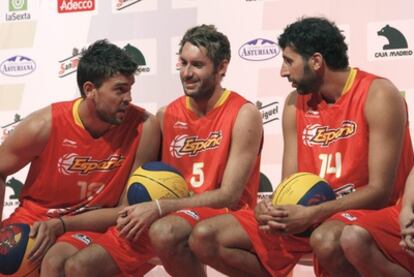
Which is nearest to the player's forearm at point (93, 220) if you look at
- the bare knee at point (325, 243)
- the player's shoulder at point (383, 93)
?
the bare knee at point (325, 243)

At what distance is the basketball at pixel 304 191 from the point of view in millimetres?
3557

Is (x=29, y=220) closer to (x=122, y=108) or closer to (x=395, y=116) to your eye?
(x=122, y=108)

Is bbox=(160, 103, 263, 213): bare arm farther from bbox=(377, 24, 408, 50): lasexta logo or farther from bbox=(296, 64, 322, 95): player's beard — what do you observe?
bbox=(377, 24, 408, 50): lasexta logo

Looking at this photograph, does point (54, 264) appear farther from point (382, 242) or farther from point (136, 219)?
point (382, 242)

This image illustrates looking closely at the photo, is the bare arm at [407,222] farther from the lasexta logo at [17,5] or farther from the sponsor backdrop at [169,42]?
the lasexta logo at [17,5]

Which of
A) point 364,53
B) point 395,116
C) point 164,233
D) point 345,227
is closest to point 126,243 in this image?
point 164,233

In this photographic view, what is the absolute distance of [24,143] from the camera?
4.08 meters

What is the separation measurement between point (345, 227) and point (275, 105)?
185 cm

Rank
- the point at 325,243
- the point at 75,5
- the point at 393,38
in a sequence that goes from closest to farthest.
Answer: the point at 325,243 < the point at 393,38 < the point at 75,5

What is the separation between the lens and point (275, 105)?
16.8 feet

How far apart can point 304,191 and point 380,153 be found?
1.28 feet

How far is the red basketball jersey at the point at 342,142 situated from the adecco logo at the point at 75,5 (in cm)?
220

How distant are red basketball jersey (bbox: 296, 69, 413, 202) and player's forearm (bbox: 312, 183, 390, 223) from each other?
19 cm

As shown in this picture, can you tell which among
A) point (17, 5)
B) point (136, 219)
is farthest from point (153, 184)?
point (17, 5)
